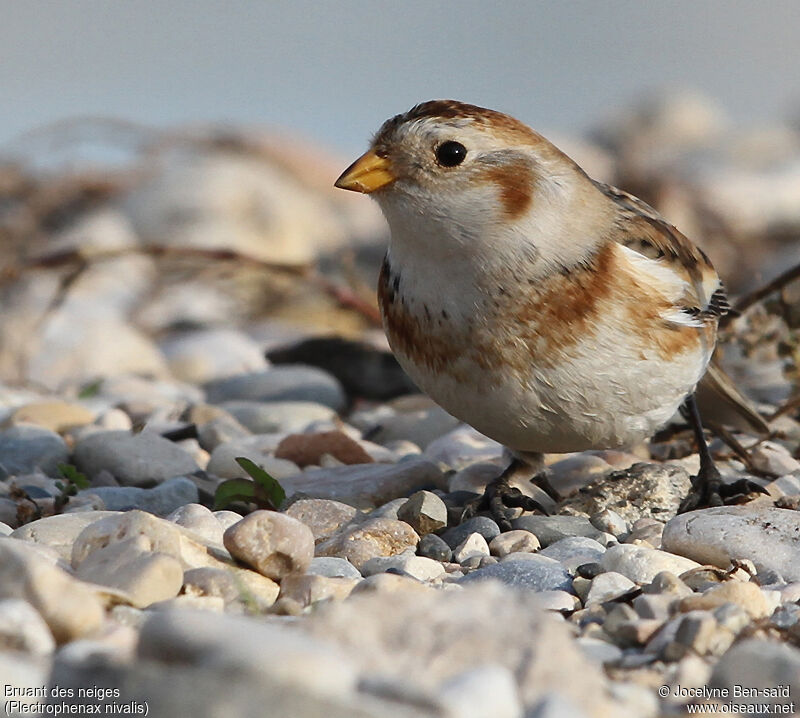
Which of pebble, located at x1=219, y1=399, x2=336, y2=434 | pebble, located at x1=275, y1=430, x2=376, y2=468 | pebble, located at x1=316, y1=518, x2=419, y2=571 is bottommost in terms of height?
pebble, located at x1=219, y1=399, x2=336, y2=434

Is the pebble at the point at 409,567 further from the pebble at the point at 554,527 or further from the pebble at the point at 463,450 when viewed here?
the pebble at the point at 463,450

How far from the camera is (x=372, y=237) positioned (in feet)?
39.5

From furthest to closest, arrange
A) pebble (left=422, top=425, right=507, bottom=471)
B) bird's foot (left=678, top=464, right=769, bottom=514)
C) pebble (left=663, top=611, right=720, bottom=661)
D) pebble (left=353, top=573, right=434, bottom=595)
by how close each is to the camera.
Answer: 1. pebble (left=422, top=425, right=507, bottom=471)
2. bird's foot (left=678, top=464, right=769, bottom=514)
3. pebble (left=353, top=573, right=434, bottom=595)
4. pebble (left=663, top=611, right=720, bottom=661)

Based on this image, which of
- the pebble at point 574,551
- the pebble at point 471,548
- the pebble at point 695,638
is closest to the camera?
the pebble at point 695,638

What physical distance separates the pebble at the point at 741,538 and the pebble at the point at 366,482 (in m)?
0.99

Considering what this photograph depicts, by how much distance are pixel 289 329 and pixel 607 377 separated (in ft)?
15.1

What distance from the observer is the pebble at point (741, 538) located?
2.99m

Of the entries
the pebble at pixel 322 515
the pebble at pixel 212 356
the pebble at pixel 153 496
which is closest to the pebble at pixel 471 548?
the pebble at pixel 322 515

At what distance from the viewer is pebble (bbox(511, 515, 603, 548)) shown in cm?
339

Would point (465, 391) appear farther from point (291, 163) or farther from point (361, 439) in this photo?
point (291, 163)

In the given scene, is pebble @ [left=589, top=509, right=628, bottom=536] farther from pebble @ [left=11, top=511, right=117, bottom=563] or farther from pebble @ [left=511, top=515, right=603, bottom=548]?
pebble @ [left=11, top=511, right=117, bottom=563]

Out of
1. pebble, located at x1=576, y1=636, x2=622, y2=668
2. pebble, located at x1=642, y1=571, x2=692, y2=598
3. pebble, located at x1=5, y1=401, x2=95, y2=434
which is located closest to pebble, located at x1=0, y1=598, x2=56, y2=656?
pebble, located at x1=576, y1=636, x2=622, y2=668

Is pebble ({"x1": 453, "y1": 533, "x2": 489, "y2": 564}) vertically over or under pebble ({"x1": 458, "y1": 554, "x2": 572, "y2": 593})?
under

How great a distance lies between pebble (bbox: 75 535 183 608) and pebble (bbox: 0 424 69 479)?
65.8 inches
